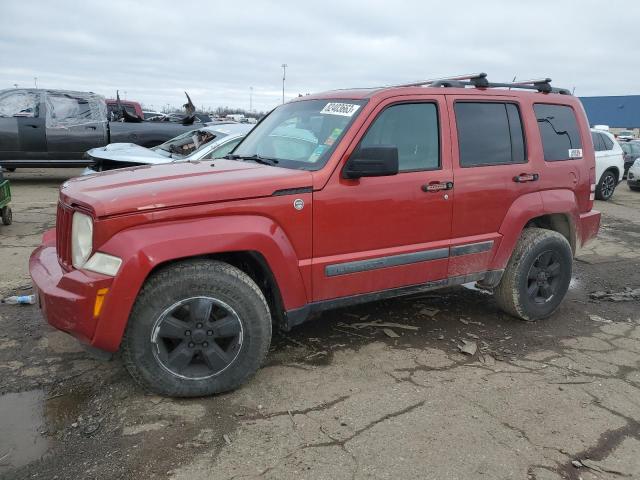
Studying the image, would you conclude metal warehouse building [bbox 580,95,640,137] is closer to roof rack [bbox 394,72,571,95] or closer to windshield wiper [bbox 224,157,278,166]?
roof rack [bbox 394,72,571,95]

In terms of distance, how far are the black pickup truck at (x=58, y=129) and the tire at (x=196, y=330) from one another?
909 cm

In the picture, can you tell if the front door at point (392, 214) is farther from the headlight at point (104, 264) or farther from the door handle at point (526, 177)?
the headlight at point (104, 264)

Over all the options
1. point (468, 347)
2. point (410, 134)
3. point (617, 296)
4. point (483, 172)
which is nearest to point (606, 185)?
point (617, 296)

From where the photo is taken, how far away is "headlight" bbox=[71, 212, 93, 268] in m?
2.98

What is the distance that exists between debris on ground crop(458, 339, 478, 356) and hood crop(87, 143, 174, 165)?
4817mm

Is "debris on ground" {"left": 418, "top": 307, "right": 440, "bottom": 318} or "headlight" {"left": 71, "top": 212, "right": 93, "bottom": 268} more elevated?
"headlight" {"left": 71, "top": 212, "right": 93, "bottom": 268}

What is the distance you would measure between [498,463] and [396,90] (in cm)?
251

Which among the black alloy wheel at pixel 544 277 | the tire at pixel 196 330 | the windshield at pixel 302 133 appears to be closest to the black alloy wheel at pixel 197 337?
the tire at pixel 196 330

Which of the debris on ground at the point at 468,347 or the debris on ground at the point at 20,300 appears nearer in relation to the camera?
the debris on ground at the point at 468,347

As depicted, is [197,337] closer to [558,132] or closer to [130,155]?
[558,132]

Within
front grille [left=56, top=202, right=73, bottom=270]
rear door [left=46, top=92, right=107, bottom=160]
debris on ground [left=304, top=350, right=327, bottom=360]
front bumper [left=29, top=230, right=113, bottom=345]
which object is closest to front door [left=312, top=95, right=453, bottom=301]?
debris on ground [left=304, top=350, right=327, bottom=360]

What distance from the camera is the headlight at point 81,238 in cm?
298

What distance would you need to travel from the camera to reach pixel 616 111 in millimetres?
57000

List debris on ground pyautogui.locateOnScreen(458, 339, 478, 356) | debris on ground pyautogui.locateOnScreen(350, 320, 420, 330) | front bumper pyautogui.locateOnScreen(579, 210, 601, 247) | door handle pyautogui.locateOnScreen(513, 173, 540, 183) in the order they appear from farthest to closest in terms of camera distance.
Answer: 1. front bumper pyautogui.locateOnScreen(579, 210, 601, 247)
2. debris on ground pyautogui.locateOnScreen(350, 320, 420, 330)
3. door handle pyautogui.locateOnScreen(513, 173, 540, 183)
4. debris on ground pyautogui.locateOnScreen(458, 339, 478, 356)
